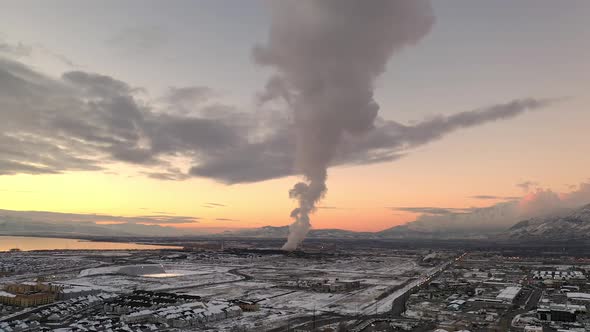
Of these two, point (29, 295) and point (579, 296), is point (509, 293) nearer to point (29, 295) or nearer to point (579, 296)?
point (579, 296)

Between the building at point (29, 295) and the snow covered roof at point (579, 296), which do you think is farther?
the snow covered roof at point (579, 296)

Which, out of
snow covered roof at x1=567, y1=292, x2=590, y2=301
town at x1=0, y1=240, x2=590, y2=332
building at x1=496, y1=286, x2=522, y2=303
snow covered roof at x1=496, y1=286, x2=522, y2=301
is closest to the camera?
town at x1=0, y1=240, x2=590, y2=332

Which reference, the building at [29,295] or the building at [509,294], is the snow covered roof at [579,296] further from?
the building at [29,295]

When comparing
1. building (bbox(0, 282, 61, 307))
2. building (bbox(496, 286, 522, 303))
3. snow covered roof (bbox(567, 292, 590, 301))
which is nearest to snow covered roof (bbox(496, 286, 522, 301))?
building (bbox(496, 286, 522, 303))

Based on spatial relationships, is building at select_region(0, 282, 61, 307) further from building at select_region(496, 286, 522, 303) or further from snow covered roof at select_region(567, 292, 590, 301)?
snow covered roof at select_region(567, 292, 590, 301)

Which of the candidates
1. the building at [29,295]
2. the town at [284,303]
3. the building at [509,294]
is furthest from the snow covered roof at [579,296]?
the building at [29,295]

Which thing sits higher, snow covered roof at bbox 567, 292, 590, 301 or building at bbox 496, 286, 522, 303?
snow covered roof at bbox 567, 292, 590, 301

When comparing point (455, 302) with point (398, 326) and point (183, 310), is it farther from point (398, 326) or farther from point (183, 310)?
point (183, 310)

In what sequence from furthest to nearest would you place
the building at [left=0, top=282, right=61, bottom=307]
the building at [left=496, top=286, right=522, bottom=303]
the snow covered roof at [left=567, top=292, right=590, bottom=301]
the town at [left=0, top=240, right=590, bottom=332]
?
the snow covered roof at [left=567, top=292, right=590, bottom=301], the building at [left=496, top=286, right=522, bottom=303], the building at [left=0, top=282, right=61, bottom=307], the town at [left=0, top=240, right=590, bottom=332]

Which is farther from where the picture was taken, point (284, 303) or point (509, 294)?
point (509, 294)

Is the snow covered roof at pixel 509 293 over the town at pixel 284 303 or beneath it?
over

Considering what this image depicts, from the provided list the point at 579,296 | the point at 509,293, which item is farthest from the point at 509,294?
the point at 579,296
